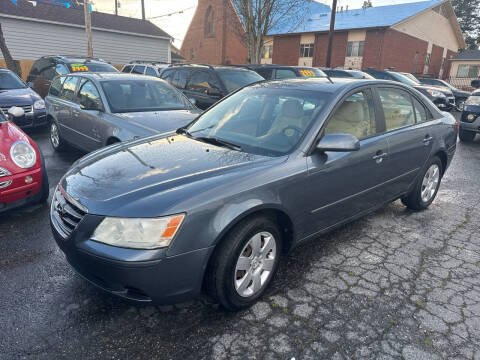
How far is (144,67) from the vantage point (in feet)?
41.3

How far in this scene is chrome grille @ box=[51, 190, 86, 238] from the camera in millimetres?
2424

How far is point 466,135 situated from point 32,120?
35.0 feet

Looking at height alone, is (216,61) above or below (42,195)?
above

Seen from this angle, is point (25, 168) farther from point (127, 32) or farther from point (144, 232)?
point (127, 32)

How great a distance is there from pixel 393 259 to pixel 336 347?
4.63ft

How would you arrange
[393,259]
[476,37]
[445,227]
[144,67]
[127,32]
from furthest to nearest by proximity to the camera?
[476,37], [127,32], [144,67], [445,227], [393,259]

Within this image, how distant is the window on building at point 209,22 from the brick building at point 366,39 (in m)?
0.26

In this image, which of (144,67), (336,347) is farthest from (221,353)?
(144,67)

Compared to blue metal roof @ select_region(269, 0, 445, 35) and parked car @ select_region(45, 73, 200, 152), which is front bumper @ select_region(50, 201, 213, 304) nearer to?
parked car @ select_region(45, 73, 200, 152)

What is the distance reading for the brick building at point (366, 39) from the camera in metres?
27.9

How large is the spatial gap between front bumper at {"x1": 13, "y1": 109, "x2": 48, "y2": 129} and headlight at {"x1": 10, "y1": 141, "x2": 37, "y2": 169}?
4.56 m

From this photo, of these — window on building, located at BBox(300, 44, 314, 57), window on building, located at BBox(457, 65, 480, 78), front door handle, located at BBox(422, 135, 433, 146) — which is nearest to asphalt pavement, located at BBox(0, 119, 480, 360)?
front door handle, located at BBox(422, 135, 433, 146)

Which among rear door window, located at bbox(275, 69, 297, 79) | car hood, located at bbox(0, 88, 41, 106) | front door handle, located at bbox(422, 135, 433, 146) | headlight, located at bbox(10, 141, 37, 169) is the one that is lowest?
headlight, located at bbox(10, 141, 37, 169)

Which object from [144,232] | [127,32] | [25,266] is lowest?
[25,266]
